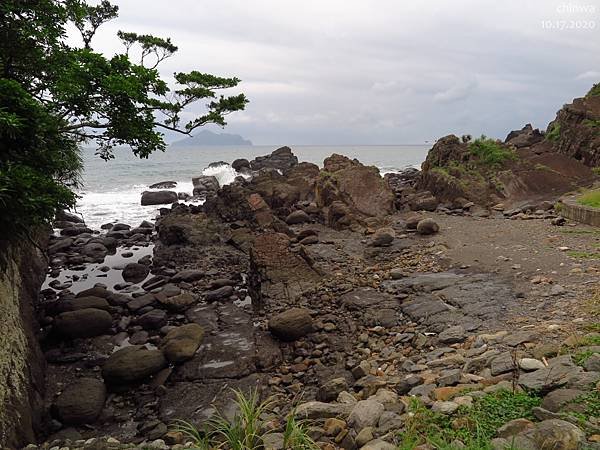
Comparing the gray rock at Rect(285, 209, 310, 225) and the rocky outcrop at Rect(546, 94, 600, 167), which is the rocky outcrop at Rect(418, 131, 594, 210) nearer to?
the rocky outcrop at Rect(546, 94, 600, 167)

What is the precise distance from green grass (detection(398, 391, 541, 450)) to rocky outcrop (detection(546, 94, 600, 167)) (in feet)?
73.1

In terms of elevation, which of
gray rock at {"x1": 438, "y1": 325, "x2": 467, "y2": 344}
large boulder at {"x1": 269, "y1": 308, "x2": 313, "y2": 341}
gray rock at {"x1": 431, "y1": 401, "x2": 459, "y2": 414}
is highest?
gray rock at {"x1": 431, "y1": 401, "x2": 459, "y2": 414}

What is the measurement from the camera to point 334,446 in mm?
5059

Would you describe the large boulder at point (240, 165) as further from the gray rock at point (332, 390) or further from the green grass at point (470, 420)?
the green grass at point (470, 420)

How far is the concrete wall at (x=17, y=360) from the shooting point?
705 centimetres

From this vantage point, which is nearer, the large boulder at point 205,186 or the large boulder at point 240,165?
the large boulder at point 205,186

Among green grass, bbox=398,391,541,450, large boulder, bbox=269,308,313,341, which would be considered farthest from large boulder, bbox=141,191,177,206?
green grass, bbox=398,391,541,450

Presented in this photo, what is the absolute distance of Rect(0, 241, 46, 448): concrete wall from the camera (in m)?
7.05

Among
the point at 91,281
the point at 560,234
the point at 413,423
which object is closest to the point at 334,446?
the point at 413,423

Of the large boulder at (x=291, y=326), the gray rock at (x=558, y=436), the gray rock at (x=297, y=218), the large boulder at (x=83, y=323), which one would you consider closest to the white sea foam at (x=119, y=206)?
the gray rock at (x=297, y=218)

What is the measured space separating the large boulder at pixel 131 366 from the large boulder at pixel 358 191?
1435 cm

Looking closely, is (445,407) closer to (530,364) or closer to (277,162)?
(530,364)

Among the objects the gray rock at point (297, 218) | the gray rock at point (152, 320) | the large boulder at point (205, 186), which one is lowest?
the gray rock at point (152, 320)

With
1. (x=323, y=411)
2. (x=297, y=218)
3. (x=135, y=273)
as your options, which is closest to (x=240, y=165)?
(x=297, y=218)
